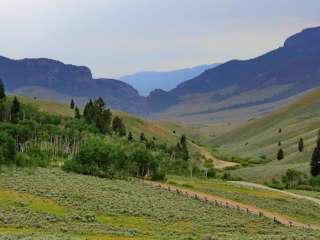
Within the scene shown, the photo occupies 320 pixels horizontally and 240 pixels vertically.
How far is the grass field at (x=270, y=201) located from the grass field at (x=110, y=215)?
10074mm

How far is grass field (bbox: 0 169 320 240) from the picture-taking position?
173 ft

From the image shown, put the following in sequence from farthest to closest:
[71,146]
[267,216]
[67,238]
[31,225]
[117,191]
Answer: [71,146] → [117,191] → [267,216] → [31,225] → [67,238]

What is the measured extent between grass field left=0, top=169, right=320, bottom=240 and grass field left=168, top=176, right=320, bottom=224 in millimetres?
10074

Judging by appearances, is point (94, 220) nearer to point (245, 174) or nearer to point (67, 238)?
point (67, 238)

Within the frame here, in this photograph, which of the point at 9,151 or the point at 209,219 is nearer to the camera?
the point at 209,219

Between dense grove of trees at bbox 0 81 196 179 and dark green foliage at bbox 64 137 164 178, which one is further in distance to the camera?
dense grove of trees at bbox 0 81 196 179

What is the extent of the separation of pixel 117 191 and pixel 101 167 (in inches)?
1196

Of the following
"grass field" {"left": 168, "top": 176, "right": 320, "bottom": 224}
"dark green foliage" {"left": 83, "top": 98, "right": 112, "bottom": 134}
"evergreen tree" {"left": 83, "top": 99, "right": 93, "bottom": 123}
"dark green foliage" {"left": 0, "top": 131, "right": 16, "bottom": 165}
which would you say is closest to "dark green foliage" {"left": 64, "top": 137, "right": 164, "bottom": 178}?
"grass field" {"left": 168, "top": 176, "right": 320, "bottom": 224}

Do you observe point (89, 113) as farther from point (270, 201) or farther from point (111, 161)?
point (270, 201)

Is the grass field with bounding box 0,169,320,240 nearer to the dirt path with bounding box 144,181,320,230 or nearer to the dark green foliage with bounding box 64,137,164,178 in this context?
the dirt path with bounding box 144,181,320,230

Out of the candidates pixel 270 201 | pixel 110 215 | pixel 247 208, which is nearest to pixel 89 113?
pixel 270 201

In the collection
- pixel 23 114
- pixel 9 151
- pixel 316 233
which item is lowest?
pixel 316 233

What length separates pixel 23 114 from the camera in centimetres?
17712

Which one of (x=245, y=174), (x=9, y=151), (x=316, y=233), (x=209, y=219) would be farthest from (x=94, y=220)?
(x=245, y=174)
